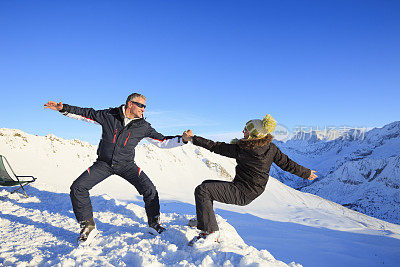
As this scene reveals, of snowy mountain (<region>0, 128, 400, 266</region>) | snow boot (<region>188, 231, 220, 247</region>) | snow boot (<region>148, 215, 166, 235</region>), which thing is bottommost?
snowy mountain (<region>0, 128, 400, 266</region>)

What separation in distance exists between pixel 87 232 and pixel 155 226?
1128 millimetres

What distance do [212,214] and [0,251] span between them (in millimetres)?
3190

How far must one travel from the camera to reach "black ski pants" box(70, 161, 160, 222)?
396cm

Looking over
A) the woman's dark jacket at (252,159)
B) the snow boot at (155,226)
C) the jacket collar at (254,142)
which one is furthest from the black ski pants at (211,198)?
the snow boot at (155,226)

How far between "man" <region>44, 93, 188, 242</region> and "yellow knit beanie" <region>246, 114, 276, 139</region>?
1.30 m

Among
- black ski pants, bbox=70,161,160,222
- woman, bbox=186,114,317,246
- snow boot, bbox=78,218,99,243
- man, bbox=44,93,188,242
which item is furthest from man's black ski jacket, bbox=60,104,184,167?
woman, bbox=186,114,317,246

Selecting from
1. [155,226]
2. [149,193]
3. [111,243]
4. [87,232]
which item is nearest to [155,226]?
[155,226]

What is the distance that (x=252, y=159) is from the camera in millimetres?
3598

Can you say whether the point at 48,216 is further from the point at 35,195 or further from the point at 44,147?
the point at 44,147

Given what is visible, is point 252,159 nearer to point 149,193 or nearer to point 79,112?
point 149,193

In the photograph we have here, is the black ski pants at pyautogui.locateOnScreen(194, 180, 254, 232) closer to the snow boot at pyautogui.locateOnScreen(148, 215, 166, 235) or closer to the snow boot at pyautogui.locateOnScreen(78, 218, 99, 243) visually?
the snow boot at pyautogui.locateOnScreen(148, 215, 166, 235)

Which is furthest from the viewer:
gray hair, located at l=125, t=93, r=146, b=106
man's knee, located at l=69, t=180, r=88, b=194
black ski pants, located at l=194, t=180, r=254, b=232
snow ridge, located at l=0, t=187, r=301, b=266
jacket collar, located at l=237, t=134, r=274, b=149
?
gray hair, located at l=125, t=93, r=146, b=106

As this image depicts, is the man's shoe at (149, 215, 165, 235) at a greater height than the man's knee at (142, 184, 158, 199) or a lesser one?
lesser

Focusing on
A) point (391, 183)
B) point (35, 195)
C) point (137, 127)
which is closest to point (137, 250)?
point (137, 127)
